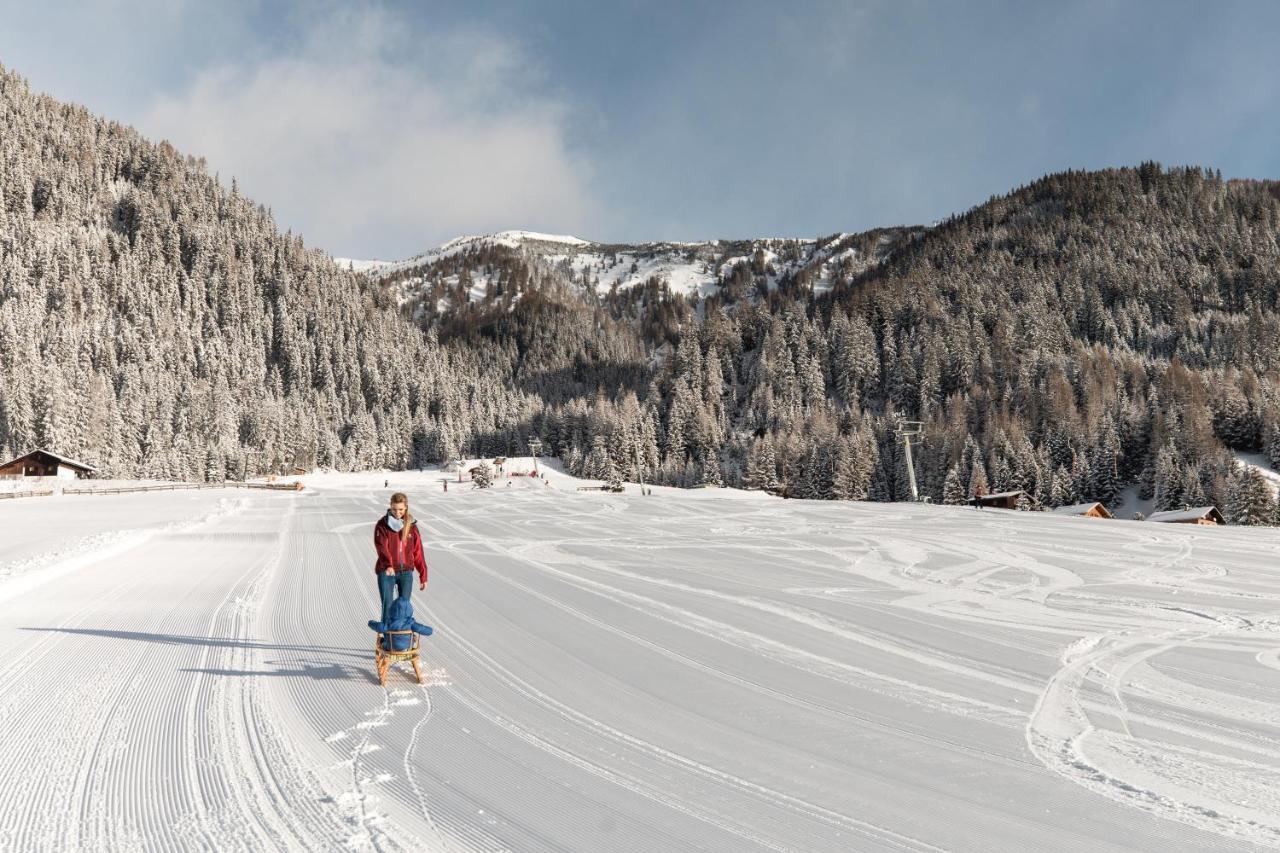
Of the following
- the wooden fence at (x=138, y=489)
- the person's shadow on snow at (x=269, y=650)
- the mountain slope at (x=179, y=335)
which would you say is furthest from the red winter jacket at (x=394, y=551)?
the mountain slope at (x=179, y=335)

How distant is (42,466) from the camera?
201 feet

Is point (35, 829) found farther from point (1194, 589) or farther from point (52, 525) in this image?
point (52, 525)

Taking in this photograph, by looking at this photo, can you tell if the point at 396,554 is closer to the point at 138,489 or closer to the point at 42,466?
the point at 138,489

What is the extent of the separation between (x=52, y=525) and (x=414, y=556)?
26.3m

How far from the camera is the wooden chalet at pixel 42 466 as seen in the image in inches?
2377

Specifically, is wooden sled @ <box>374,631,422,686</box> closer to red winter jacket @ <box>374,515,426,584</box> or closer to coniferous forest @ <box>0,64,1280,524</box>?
red winter jacket @ <box>374,515,426,584</box>

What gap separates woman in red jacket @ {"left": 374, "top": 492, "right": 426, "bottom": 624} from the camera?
562 cm

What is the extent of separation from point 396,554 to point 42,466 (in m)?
79.1

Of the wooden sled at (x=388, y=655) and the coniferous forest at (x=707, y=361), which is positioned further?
the coniferous forest at (x=707, y=361)

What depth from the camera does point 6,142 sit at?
538 ft

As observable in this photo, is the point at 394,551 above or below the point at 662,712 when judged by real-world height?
above

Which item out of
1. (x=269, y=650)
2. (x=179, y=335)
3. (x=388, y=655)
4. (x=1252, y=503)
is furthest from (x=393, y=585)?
(x=179, y=335)

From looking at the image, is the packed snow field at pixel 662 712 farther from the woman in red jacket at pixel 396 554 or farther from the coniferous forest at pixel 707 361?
the coniferous forest at pixel 707 361

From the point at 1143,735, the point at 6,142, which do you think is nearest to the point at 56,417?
the point at 1143,735
